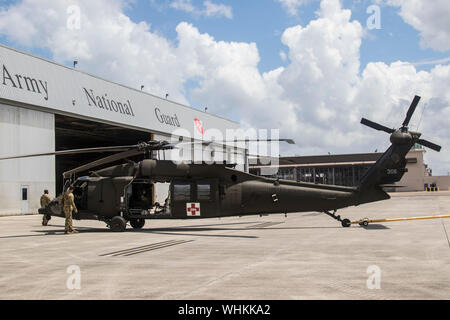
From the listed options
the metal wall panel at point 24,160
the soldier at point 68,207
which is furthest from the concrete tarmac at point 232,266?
the metal wall panel at point 24,160

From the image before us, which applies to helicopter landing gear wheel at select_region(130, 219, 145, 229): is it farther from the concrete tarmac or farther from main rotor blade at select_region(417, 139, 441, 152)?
main rotor blade at select_region(417, 139, 441, 152)

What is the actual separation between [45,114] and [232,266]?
83.2 feet

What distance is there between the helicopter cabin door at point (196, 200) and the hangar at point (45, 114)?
6.01m

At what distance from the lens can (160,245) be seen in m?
12.1

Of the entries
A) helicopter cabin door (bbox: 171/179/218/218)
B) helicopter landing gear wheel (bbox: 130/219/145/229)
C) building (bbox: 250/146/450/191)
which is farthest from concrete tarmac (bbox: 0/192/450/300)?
building (bbox: 250/146/450/191)

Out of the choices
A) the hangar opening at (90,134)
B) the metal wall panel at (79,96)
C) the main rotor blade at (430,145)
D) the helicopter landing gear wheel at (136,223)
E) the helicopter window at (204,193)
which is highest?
the metal wall panel at (79,96)

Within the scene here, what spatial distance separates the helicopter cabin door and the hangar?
19.7 feet

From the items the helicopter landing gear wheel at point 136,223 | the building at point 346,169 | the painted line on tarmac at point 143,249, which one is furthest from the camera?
the building at point 346,169

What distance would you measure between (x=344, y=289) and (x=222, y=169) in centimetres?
997

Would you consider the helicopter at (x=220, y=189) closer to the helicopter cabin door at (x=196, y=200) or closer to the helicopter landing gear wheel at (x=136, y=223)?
the helicopter cabin door at (x=196, y=200)

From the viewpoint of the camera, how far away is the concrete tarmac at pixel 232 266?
250 inches

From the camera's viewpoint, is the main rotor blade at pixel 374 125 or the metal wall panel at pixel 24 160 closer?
the main rotor blade at pixel 374 125
